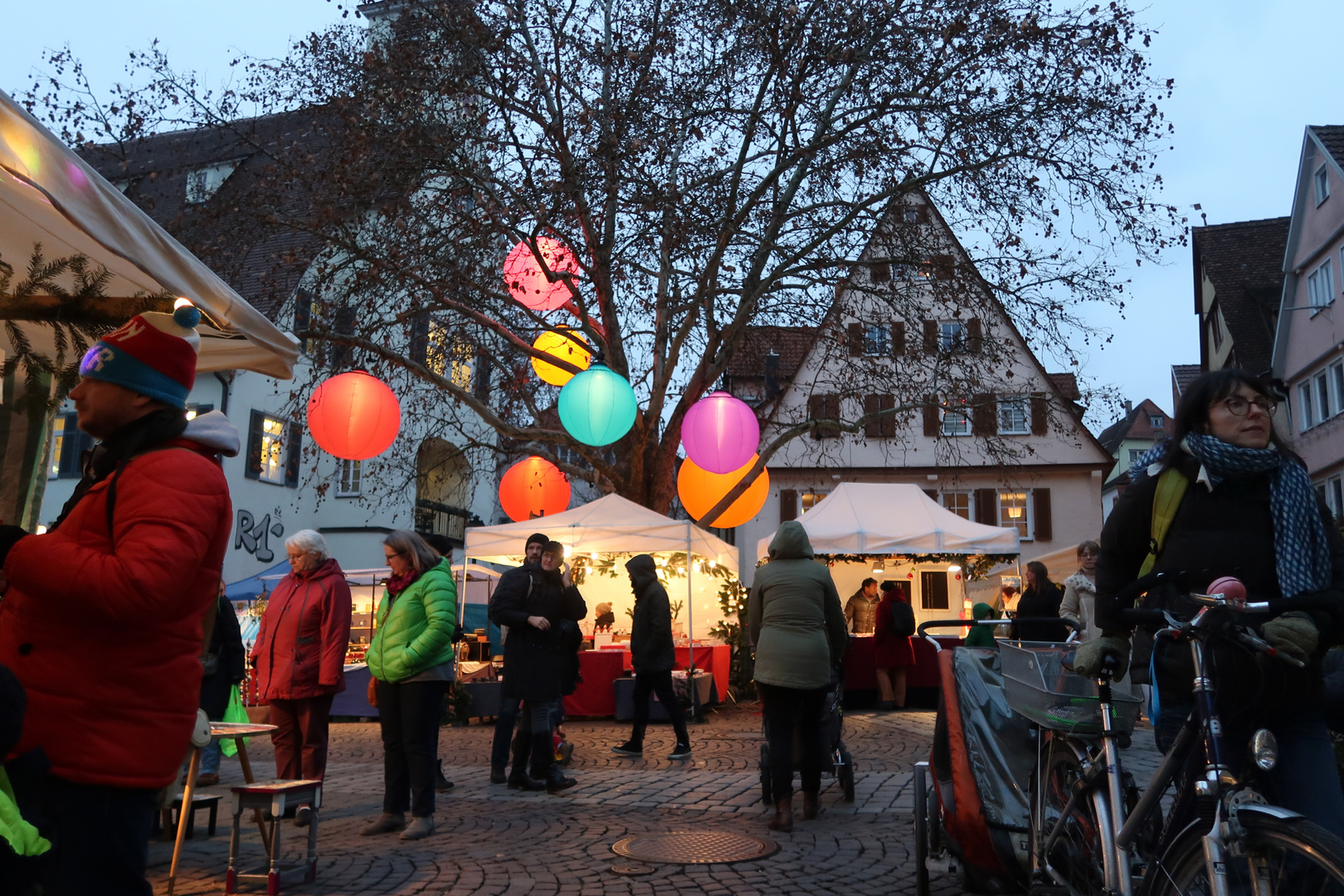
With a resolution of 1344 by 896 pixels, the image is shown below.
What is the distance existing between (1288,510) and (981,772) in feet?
6.51

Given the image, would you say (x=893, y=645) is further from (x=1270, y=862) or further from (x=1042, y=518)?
(x=1042, y=518)

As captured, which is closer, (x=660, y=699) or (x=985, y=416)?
(x=660, y=699)

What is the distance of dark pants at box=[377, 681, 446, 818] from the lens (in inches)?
272

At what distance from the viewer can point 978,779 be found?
455cm

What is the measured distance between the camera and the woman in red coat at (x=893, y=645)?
1567 cm

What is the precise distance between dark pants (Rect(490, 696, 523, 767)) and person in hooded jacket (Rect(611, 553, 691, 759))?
7.03 ft

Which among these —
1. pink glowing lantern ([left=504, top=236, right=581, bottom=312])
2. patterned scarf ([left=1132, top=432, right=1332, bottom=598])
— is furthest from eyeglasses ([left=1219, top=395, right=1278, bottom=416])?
pink glowing lantern ([left=504, top=236, right=581, bottom=312])

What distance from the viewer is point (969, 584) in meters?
25.7

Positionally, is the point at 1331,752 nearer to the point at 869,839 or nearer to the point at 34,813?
the point at 34,813

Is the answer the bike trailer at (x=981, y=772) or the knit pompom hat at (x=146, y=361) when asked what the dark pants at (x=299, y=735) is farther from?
the knit pompom hat at (x=146, y=361)

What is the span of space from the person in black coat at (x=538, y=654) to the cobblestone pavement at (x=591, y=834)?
0.91 feet

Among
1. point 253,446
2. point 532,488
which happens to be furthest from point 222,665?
point 253,446

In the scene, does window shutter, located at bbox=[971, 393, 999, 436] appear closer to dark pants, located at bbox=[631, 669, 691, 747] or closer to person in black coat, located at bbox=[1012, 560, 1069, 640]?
person in black coat, located at bbox=[1012, 560, 1069, 640]

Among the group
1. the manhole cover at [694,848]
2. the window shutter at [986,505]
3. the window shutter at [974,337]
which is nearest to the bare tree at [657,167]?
the window shutter at [974,337]
